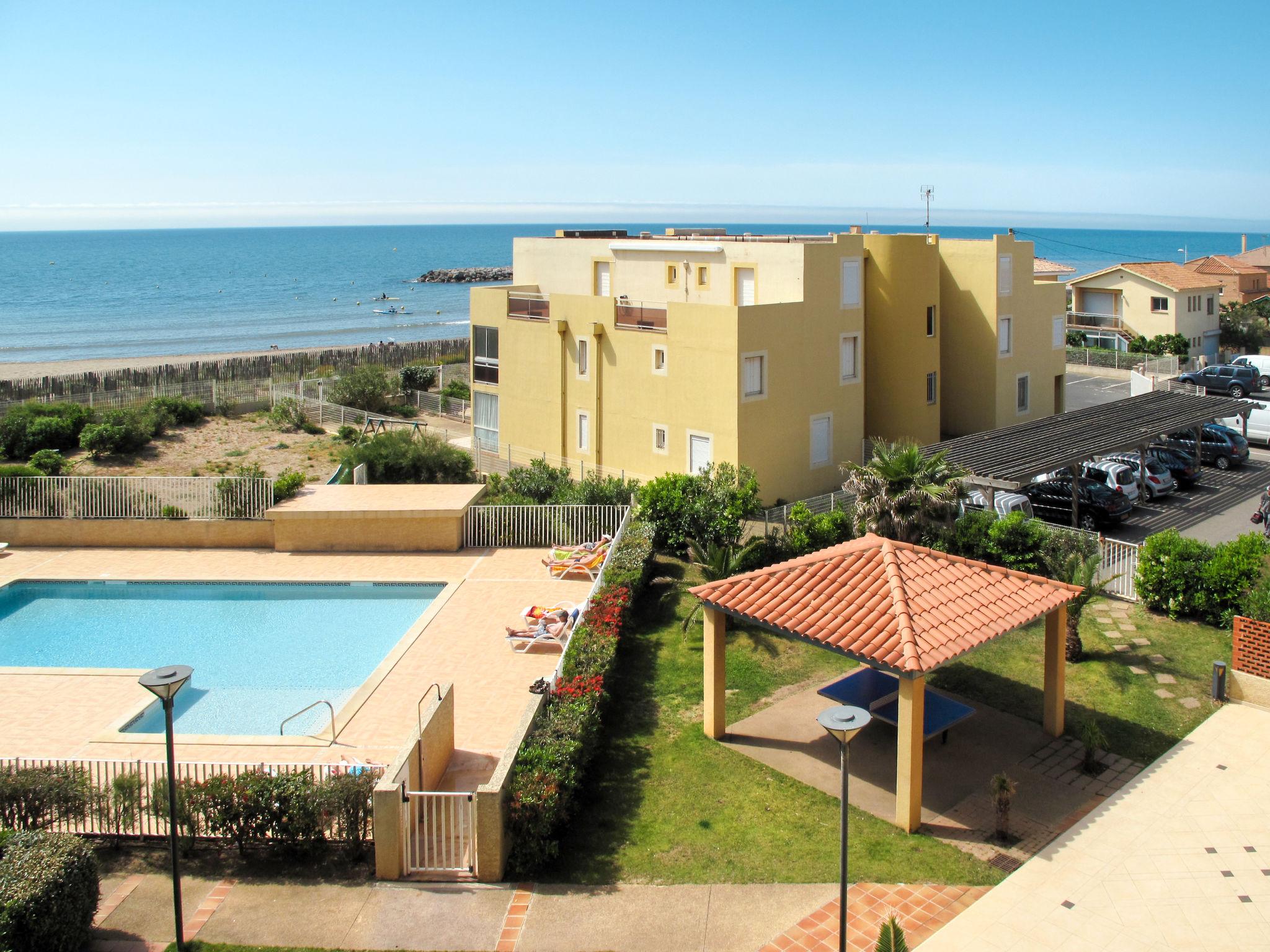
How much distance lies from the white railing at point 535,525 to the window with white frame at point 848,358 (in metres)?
8.55

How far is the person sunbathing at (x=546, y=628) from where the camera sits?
1942cm

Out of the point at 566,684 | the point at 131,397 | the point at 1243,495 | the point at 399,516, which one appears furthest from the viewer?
the point at 131,397

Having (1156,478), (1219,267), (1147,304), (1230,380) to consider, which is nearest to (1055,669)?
(1156,478)

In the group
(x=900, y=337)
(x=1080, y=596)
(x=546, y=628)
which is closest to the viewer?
(x=1080, y=596)

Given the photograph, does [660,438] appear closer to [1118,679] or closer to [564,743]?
[1118,679]

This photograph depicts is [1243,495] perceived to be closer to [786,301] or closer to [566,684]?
[786,301]

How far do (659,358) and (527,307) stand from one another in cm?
Answer: 651

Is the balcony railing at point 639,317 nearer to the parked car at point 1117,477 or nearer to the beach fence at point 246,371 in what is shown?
the parked car at point 1117,477

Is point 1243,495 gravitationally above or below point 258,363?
below

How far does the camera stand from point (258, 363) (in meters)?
53.4

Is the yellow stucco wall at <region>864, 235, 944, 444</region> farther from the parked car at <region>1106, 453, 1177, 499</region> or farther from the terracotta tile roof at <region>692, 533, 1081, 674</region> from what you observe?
the terracotta tile roof at <region>692, 533, 1081, 674</region>

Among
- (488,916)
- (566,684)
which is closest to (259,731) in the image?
(566,684)

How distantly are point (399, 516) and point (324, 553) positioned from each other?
1.99 m

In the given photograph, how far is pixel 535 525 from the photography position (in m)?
25.8
